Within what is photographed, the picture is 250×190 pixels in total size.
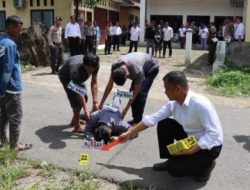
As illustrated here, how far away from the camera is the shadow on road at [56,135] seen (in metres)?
6.07

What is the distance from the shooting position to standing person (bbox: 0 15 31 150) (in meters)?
5.01

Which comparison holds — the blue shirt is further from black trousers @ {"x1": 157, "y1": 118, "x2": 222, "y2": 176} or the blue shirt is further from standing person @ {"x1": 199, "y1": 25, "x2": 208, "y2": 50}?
standing person @ {"x1": 199, "y1": 25, "x2": 208, "y2": 50}

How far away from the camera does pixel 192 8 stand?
28.9 m

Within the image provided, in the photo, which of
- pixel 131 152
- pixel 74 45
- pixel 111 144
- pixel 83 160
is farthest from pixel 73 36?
pixel 111 144

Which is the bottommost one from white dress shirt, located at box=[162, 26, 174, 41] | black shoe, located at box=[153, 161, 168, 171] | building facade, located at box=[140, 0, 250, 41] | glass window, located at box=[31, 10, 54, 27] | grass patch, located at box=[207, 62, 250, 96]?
black shoe, located at box=[153, 161, 168, 171]

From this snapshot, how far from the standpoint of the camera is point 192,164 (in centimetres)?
447

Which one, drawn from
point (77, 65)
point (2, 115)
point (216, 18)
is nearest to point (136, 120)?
point (77, 65)

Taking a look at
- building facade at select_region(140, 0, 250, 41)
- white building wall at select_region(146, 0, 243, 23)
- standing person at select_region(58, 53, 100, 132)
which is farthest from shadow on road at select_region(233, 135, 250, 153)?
white building wall at select_region(146, 0, 243, 23)

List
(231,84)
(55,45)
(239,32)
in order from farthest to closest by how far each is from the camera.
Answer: (239,32)
(55,45)
(231,84)

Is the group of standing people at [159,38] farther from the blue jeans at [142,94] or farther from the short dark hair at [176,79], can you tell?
the short dark hair at [176,79]

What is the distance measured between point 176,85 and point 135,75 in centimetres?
169

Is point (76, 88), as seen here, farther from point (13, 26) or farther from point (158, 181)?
point (158, 181)

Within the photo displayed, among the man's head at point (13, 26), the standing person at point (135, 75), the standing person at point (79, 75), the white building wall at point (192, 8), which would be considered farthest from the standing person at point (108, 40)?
the man's head at point (13, 26)

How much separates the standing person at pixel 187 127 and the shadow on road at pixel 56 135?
5.39 ft
